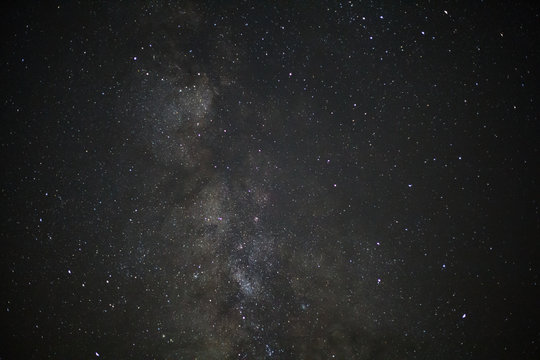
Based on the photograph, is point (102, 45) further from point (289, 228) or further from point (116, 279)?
point (289, 228)

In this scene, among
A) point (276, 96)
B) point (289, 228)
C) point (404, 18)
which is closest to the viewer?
point (404, 18)

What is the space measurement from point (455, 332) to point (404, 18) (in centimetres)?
256

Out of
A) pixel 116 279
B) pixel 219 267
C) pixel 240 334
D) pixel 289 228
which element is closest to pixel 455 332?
pixel 289 228

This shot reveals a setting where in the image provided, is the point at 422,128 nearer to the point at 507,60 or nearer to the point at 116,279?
the point at 507,60

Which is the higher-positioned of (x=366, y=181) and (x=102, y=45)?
(x=102, y=45)

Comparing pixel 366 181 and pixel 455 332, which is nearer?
pixel 366 181

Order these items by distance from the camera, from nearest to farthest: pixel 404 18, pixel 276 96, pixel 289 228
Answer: pixel 404 18 → pixel 276 96 → pixel 289 228

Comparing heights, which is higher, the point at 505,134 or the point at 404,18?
the point at 404,18

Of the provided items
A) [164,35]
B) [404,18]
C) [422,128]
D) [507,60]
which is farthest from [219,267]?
[507,60]

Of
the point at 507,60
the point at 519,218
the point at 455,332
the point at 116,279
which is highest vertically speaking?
the point at 116,279

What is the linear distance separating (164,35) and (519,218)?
3161 millimetres

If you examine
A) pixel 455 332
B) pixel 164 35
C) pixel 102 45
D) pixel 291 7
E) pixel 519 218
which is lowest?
pixel 455 332

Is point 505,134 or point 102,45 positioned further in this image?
point 505,134

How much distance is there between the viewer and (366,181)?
6.22 ft
